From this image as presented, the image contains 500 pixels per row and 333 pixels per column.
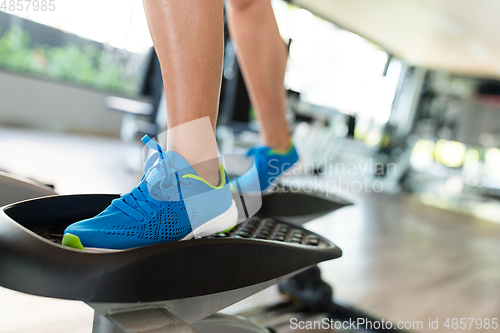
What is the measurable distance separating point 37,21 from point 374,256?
17.7ft

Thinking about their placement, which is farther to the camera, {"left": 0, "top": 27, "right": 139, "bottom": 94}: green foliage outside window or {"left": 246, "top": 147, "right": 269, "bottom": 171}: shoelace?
{"left": 0, "top": 27, "right": 139, "bottom": 94}: green foliage outside window

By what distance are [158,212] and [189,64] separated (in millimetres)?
216

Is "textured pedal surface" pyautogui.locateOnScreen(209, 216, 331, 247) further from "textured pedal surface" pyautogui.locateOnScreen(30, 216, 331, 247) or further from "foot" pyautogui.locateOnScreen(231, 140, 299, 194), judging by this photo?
"foot" pyautogui.locateOnScreen(231, 140, 299, 194)

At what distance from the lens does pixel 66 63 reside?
5.34m

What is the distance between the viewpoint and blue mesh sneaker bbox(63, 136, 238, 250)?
456 mm

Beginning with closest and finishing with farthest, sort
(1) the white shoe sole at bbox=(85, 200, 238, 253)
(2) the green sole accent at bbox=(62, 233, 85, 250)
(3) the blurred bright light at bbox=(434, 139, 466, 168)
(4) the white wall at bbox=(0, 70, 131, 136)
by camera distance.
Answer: (2) the green sole accent at bbox=(62, 233, 85, 250), (1) the white shoe sole at bbox=(85, 200, 238, 253), (4) the white wall at bbox=(0, 70, 131, 136), (3) the blurred bright light at bbox=(434, 139, 466, 168)

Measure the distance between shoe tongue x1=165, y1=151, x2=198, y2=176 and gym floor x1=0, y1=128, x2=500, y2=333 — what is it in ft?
1.99

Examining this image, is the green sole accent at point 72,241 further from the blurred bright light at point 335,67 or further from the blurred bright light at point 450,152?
the blurred bright light at point 450,152

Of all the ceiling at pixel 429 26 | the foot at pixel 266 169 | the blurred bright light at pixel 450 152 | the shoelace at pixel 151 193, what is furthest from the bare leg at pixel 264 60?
the blurred bright light at pixel 450 152

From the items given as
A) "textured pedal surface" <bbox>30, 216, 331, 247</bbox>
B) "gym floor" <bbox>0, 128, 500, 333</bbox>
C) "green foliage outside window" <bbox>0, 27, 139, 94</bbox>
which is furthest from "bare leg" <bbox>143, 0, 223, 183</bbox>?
"green foliage outside window" <bbox>0, 27, 139, 94</bbox>

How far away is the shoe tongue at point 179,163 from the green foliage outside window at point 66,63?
5389 millimetres

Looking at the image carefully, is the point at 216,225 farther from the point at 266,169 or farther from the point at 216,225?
the point at 266,169

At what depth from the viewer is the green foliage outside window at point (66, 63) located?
4895 millimetres

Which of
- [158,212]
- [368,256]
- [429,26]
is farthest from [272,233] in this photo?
[429,26]
